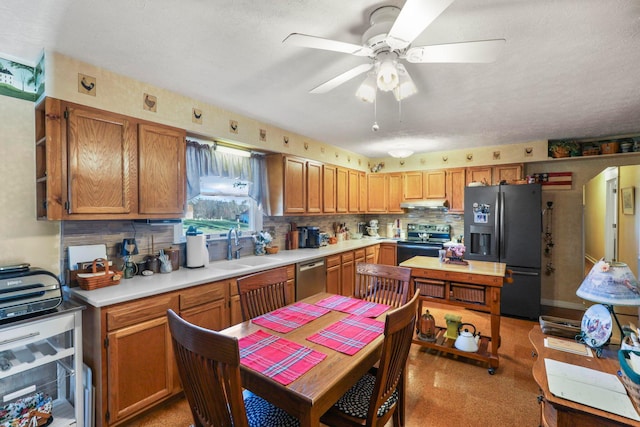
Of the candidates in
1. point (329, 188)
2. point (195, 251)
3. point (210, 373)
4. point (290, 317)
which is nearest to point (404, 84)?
point (290, 317)

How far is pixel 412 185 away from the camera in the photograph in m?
5.11

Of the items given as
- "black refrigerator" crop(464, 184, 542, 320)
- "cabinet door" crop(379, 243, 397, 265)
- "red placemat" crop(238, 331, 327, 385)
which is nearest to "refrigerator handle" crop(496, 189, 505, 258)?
"black refrigerator" crop(464, 184, 542, 320)

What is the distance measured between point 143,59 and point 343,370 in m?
2.25

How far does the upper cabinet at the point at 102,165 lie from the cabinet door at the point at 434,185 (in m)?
3.91

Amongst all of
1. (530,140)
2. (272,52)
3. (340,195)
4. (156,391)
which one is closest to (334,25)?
(272,52)

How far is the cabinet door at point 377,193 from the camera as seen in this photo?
5406mm

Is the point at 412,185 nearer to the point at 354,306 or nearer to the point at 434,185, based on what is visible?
the point at 434,185

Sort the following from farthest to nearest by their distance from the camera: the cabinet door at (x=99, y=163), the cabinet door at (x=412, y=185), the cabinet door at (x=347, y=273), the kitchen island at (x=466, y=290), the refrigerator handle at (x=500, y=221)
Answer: the cabinet door at (x=412, y=185) < the cabinet door at (x=347, y=273) < the refrigerator handle at (x=500, y=221) < the kitchen island at (x=466, y=290) < the cabinet door at (x=99, y=163)

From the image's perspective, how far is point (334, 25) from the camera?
1572 millimetres

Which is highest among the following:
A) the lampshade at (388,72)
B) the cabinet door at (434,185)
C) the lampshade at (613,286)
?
the lampshade at (388,72)

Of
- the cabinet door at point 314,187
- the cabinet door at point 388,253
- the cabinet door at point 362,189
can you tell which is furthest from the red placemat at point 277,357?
the cabinet door at point 362,189

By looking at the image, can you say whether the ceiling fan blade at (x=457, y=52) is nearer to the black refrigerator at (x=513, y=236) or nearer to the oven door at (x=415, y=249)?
the black refrigerator at (x=513, y=236)

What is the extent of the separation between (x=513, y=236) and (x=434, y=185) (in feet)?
4.70

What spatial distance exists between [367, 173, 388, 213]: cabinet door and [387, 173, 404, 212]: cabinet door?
0.09 meters
